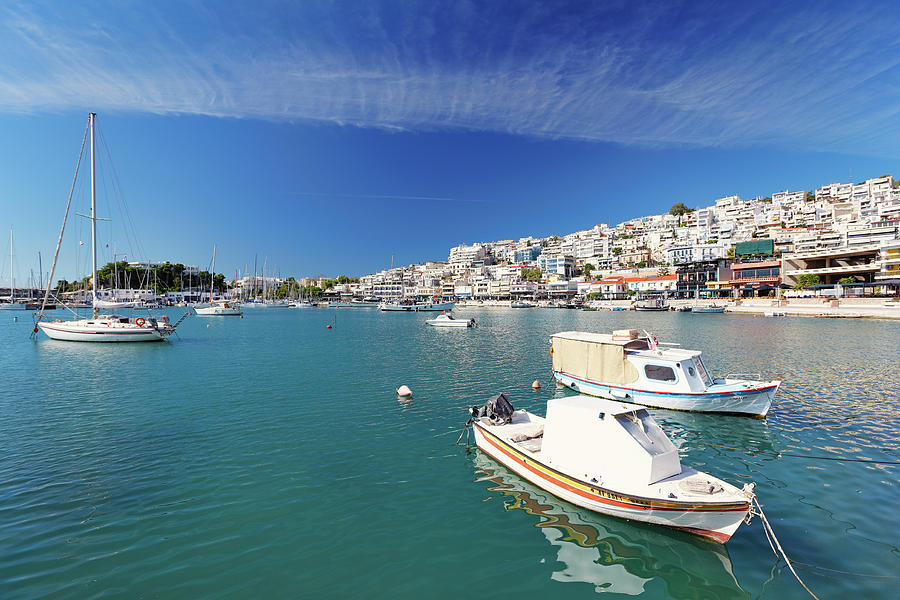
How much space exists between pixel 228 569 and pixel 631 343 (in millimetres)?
16299

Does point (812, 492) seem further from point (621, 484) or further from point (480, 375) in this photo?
point (480, 375)

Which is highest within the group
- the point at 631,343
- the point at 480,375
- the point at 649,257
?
the point at 649,257

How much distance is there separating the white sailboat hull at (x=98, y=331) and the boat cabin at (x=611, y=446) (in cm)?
4209

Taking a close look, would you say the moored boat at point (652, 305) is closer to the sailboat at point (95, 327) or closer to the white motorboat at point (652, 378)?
the white motorboat at point (652, 378)

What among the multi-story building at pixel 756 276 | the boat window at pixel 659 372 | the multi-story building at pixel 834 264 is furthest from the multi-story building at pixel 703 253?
the boat window at pixel 659 372

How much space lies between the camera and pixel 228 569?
6812 mm

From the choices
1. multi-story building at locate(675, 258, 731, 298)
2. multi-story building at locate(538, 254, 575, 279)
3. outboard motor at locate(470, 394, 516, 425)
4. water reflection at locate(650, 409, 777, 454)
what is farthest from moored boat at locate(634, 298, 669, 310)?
outboard motor at locate(470, 394, 516, 425)

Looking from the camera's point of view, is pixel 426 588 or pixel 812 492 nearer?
pixel 426 588

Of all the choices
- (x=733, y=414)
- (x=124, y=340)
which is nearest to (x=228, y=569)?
(x=733, y=414)

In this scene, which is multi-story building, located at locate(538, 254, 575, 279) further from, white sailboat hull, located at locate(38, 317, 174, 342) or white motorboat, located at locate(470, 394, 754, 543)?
white motorboat, located at locate(470, 394, 754, 543)

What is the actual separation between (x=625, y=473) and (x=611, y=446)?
549 millimetres

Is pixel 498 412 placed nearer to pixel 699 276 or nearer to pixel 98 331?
pixel 98 331

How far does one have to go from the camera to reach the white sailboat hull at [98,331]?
36.3 meters

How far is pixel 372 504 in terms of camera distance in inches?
360
